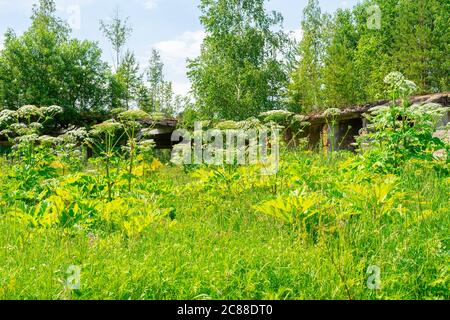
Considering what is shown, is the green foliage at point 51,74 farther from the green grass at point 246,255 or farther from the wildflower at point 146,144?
the green grass at point 246,255

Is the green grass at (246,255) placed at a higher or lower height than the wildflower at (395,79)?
lower

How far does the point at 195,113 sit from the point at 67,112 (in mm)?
6174

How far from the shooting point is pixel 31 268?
312 centimetres

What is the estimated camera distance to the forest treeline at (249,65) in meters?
24.7

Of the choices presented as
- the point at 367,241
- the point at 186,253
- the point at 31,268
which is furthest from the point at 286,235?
the point at 31,268

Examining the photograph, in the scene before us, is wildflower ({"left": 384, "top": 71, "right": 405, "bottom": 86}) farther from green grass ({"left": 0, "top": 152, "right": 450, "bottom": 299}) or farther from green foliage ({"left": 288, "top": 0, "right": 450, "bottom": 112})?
green foliage ({"left": 288, "top": 0, "right": 450, "bottom": 112})

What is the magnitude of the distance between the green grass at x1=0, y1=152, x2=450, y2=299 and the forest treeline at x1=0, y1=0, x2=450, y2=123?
60.8 ft

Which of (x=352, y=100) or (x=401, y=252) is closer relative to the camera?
(x=401, y=252)

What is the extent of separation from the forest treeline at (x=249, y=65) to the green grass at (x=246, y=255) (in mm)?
18532

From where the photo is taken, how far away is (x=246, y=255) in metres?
3.33

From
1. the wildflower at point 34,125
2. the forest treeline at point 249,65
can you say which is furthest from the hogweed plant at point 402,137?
the forest treeline at point 249,65

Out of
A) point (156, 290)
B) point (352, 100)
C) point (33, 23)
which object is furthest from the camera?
point (33, 23)

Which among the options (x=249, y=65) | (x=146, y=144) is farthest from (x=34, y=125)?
(x=249, y=65)

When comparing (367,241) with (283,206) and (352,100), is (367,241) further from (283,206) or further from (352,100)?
(352,100)
